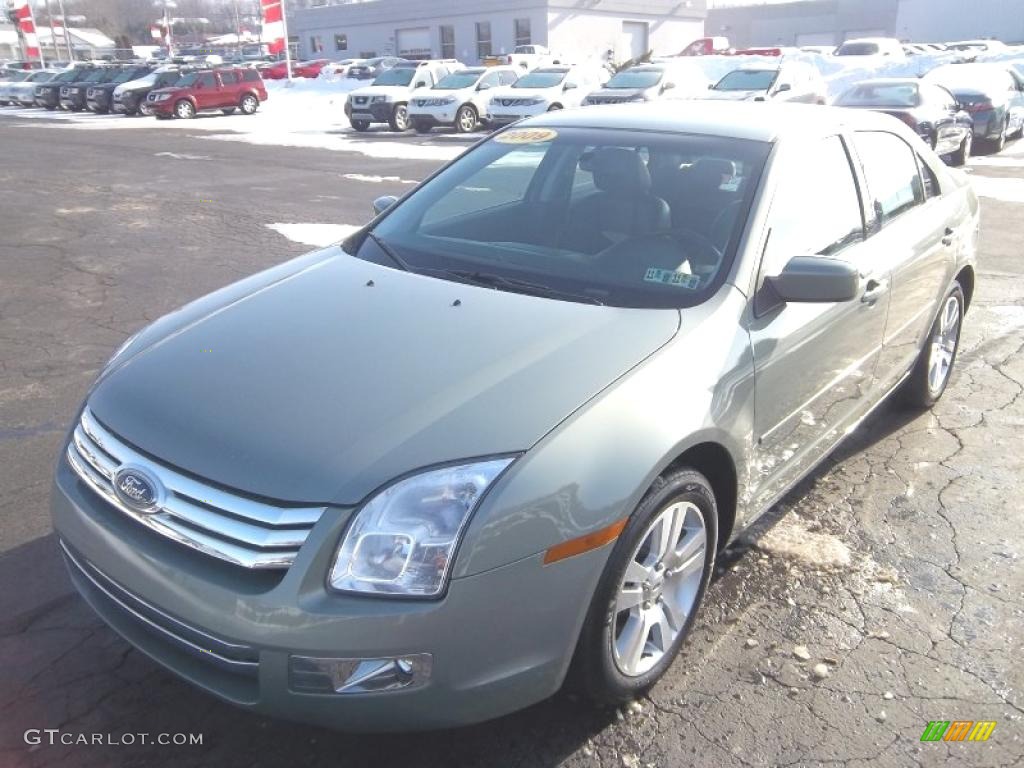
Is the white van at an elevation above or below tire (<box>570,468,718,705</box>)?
above

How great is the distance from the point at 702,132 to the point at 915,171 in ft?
5.36

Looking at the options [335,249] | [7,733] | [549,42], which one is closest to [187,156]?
[335,249]

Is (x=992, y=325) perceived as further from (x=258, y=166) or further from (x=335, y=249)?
(x=258, y=166)

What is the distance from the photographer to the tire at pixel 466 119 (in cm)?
2259

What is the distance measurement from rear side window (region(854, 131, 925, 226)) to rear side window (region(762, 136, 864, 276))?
7.7 inches

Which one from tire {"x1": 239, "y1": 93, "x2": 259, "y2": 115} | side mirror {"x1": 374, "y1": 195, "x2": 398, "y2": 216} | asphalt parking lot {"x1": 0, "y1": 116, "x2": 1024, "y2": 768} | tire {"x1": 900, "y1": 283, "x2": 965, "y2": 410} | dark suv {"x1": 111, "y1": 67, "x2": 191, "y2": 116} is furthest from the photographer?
tire {"x1": 239, "y1": 93, "x2": 259, "y2": 115}

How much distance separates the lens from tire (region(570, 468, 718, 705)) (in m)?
2.42

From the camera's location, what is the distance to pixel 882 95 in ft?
47.8

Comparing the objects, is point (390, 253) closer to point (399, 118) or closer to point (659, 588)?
point (659, 588)

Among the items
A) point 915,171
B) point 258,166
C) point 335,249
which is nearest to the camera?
point 335,249

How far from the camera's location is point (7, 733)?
8.39 ft

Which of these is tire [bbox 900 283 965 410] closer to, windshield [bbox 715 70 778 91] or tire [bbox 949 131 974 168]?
tire [bbox 949 131 974 168]

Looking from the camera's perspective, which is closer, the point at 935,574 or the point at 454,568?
the point at 454,568

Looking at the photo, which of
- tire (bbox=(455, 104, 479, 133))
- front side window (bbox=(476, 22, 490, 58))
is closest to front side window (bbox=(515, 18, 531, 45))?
front side window (bbox=(476, 22, 490, 58))
